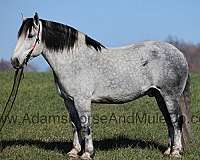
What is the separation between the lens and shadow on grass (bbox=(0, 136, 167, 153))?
23.8 feet

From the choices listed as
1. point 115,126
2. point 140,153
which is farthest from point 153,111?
point 140,153

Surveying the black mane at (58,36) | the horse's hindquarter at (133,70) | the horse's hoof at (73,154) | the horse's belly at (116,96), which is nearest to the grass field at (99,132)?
the horse's hoof at (73,154)

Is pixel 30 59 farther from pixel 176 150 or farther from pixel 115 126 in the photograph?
pixel 115 126

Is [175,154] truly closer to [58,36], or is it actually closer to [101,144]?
[101,144]

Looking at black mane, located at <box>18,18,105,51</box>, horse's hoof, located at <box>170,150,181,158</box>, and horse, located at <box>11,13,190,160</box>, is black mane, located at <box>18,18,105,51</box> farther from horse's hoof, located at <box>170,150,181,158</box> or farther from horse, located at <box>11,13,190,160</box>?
horse's hoof, located at <box>170,150,181,158</box>

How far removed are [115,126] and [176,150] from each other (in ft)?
10.2

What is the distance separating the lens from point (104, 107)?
43.0ft

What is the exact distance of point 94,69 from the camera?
6.28m

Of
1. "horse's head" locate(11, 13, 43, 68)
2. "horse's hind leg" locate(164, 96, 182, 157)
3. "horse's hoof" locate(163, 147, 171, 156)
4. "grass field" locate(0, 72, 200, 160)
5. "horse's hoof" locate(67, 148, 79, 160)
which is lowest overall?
"grass field" locate(0, 72, 200, 160)

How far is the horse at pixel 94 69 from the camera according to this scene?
6.17 metres

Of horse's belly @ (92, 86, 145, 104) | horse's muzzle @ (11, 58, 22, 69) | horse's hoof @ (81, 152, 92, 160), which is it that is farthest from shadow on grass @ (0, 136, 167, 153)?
horse's muzzle @ (11, 58, 22, 69)

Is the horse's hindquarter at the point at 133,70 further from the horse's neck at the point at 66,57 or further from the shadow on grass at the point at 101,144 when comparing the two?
the shadow on grass at the point at 101,144

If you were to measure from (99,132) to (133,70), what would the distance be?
279cm

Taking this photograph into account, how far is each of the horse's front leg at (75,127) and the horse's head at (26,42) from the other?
975 millimetres
